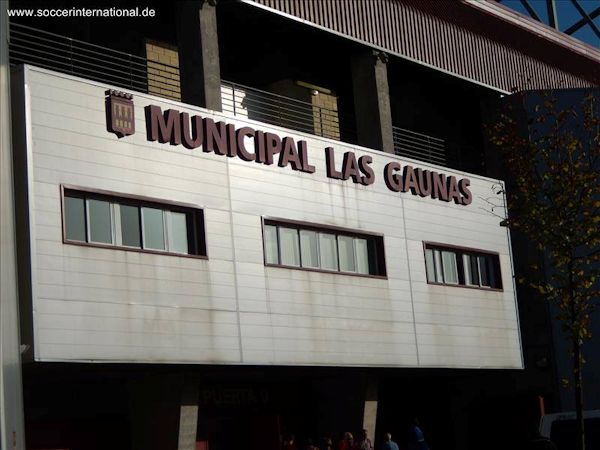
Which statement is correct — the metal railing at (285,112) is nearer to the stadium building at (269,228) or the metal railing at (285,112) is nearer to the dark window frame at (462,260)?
→ the stadium building at (269,228)

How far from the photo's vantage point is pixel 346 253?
2822 cm

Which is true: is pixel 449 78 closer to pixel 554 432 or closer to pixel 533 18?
pixel 533 18

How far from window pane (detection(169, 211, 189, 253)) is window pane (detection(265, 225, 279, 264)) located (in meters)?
2.54

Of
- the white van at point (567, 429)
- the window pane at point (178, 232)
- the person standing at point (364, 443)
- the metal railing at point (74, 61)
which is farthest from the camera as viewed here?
the person standing at point (364, 443)

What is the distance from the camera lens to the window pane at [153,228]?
23.1m

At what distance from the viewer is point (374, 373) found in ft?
98.1

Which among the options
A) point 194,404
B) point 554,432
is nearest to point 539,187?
A: point 554,432

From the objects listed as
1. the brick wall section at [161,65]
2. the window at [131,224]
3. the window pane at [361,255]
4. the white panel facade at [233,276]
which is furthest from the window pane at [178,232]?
the window pane at [361,255]

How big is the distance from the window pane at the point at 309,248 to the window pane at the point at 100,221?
6.08 m

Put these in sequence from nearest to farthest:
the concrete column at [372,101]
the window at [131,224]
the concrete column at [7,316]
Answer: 1. the concrete column at [7,316]
2. the window at [131,224]
3. the concrete column at [372,101]

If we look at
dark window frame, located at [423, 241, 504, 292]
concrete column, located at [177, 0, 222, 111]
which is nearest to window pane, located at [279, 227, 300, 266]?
concrete column, located at [177, 0, 222, 111]

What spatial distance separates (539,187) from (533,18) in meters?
20.6

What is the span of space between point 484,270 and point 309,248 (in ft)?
26.1

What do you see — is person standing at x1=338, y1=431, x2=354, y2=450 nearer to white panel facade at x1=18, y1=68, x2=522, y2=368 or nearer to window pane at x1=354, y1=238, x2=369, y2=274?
white panel facade at x1=18, y1=68, x2=522, y2=368
